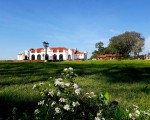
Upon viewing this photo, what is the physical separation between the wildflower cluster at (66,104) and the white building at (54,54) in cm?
13462

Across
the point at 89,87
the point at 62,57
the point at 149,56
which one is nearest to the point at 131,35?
the point at 149,56

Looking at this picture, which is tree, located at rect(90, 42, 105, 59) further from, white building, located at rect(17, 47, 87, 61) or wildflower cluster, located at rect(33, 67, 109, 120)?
wildflower cluster, located at rect(33, 67, 109, 120)

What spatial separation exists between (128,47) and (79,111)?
11873 centimetres

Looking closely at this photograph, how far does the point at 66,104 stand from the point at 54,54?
13966 centimetres

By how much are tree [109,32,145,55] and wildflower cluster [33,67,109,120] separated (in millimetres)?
116319

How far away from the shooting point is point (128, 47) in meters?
120

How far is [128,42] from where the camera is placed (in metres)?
120

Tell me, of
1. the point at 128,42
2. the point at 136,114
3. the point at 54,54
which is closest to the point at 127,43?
the point at 128,42

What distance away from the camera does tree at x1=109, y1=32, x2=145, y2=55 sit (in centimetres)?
11838

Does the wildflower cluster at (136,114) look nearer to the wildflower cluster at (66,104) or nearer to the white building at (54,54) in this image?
the wildflower cluster at (66,104)

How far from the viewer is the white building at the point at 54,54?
13910cm

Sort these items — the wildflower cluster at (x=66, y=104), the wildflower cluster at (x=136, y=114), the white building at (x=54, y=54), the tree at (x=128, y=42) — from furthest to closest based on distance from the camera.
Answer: the white building at (x=54, y=54), the tree at (x=128, y=42), the wildflower cluster at (x=136, y=114), the wildflower cluster at (x=66, y=104)

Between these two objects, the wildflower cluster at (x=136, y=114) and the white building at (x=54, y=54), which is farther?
the white building at (x=54, y=54)

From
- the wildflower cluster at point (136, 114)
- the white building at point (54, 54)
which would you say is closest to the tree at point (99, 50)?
the white building at point (54, 54)
